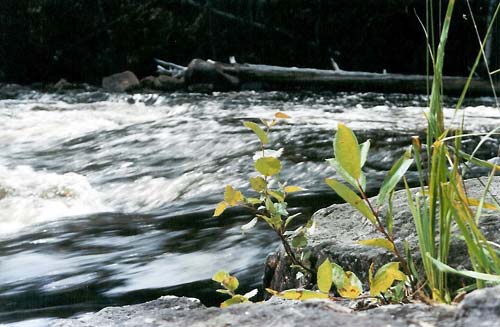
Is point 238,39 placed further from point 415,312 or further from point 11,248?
point 415,312

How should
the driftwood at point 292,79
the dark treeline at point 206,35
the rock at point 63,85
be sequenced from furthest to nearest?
1. the dark treeline at point 206,35
2. the rock at point 63,85
3. the driftwood at point 292,79

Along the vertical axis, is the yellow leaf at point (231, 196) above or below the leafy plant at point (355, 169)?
below

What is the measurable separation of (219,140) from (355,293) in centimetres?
541

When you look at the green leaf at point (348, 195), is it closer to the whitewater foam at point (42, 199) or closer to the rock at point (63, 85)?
the whitewater foam at point (42, 199)

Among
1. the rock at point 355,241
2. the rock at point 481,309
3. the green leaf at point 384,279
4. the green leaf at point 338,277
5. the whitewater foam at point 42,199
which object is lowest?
the whitewater foam at point 42,199

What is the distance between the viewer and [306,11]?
1430cm

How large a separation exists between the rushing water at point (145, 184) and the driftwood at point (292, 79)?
1.08 metres

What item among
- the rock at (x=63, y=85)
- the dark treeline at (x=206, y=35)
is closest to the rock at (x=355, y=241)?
the rock at (x=63, y=85)

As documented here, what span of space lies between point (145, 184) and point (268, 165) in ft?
12.3

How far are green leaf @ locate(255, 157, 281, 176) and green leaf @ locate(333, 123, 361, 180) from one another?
0.35 m

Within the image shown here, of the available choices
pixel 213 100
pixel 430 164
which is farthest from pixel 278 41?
pixel 430 164

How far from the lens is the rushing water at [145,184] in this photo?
322 cm

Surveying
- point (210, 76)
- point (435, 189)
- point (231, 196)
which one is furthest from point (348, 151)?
point (210, 76)

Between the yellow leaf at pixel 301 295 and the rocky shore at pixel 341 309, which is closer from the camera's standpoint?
the rocky shore at pixel 341 309
